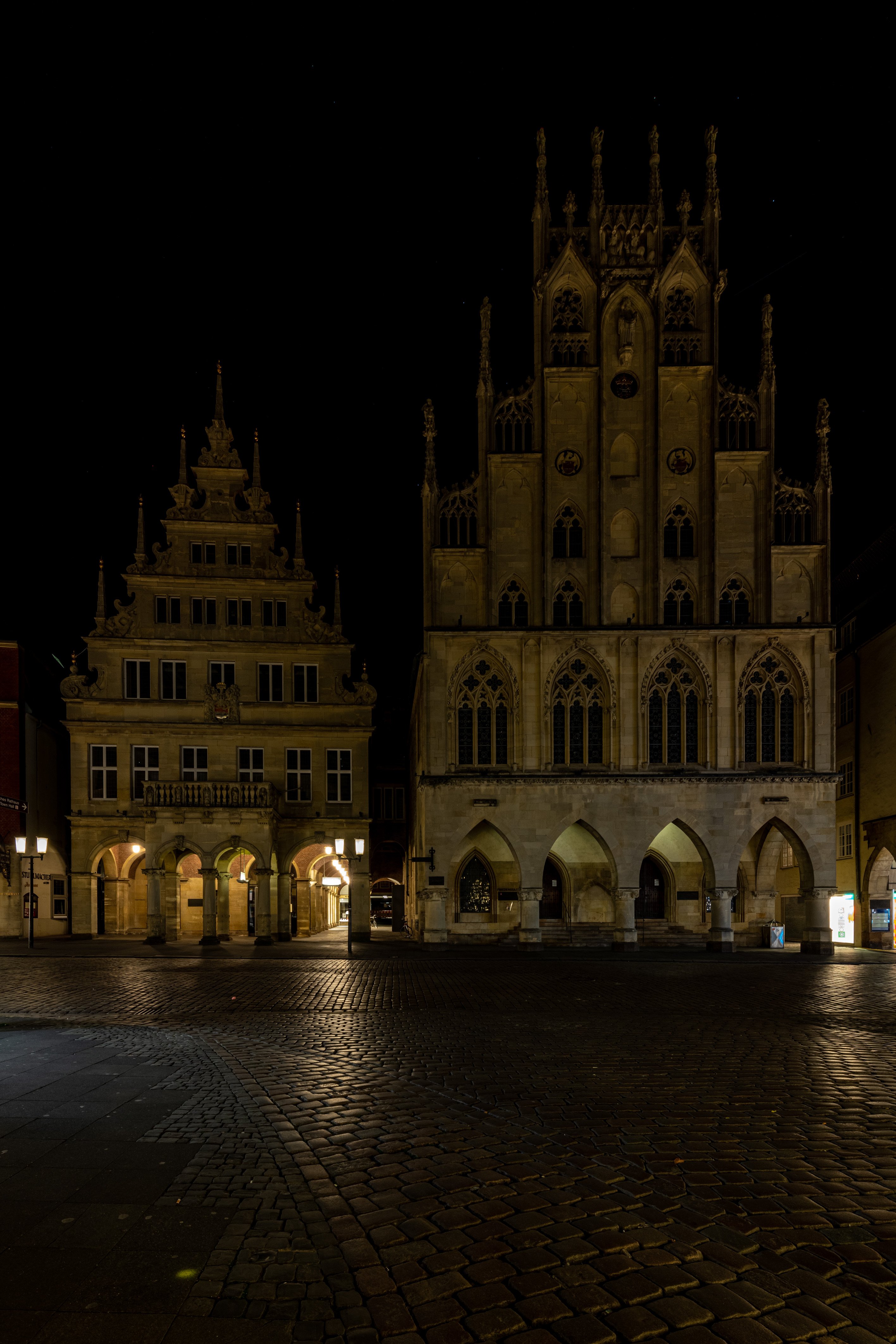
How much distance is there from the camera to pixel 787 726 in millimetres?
31125

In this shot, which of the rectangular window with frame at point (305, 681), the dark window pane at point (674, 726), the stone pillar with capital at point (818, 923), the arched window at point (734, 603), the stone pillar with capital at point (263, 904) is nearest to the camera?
the stone pillar with capital at point (818, 923)

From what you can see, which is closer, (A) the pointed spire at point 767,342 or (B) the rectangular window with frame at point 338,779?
(A) the pointed spire at point 767,342

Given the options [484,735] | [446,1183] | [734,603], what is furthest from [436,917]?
[446,1183]

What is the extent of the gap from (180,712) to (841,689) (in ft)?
95.9

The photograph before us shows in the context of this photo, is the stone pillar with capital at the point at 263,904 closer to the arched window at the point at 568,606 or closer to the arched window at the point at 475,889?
the arched window at the point at 475,889

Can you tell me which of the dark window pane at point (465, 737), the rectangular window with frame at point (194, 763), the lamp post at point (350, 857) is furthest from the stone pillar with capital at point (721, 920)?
the rectangular window with frame at point (194, 763)

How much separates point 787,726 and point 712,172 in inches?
863

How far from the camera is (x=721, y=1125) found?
24.7 feet

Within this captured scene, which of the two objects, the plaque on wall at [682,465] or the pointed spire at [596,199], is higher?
the pointed spire at [596,199]

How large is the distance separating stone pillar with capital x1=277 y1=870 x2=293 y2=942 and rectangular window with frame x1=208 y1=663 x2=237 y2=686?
8485mm

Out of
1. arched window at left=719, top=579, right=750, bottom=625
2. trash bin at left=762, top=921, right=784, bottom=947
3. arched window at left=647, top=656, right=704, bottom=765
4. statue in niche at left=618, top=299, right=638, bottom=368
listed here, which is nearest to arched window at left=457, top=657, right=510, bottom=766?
arched window at left=647, top=656, right=704, bottom=765

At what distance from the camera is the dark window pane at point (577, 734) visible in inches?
1225

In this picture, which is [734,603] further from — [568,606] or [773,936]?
[773,936]

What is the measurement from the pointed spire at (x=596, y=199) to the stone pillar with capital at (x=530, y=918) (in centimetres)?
2445
